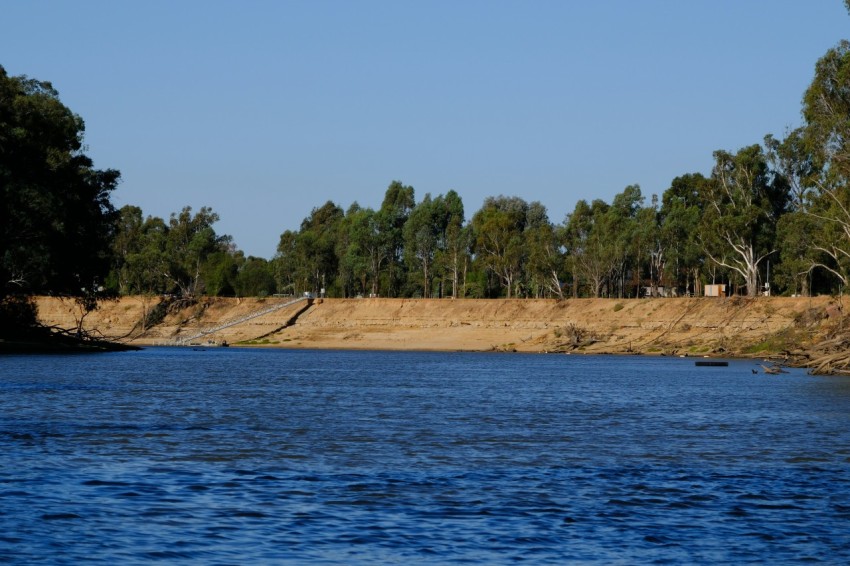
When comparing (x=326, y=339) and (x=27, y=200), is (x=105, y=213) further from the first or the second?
(x=326, y=339)

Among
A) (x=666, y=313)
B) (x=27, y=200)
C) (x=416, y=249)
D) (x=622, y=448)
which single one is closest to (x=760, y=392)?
(x=622, y=448)

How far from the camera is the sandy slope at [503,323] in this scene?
11469 centimetres

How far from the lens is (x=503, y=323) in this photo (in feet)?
460

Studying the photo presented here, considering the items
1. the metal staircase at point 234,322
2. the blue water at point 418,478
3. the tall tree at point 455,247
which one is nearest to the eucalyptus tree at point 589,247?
the tall tree at point 455,247

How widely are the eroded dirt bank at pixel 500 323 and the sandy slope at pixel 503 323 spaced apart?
135 mm

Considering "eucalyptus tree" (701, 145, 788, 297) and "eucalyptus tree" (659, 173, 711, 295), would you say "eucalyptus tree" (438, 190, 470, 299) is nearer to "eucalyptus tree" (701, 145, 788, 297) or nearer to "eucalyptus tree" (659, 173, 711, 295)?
"eucalyptus tree" (659, 173, 711, 295)

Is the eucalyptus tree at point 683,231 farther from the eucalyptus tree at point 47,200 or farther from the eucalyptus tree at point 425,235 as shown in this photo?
the eucalyptus tree at point 47,200

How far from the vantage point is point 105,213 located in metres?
107

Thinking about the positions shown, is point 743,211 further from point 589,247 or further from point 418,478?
point 418,478

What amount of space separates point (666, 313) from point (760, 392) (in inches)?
2640

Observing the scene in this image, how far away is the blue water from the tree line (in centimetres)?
3603

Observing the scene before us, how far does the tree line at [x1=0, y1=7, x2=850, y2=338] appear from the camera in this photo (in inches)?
3435

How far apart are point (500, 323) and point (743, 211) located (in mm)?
32814

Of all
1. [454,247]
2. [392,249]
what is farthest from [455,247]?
[392,249]
